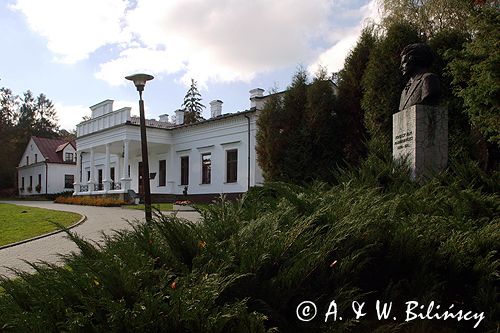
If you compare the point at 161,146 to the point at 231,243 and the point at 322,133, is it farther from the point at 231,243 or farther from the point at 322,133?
the point at 231,243

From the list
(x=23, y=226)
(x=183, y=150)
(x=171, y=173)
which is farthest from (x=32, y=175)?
(x=23, y=226)

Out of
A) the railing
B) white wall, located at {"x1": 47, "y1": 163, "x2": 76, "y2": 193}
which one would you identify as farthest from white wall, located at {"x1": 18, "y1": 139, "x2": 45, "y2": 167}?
the railing

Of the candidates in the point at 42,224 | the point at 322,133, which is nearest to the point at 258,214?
the point at 322,133

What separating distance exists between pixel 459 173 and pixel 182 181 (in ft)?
90.9

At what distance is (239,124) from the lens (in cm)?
2770

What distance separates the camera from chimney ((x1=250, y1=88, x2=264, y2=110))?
26.5m

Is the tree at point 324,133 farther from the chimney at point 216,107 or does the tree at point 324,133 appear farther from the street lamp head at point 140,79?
the chimney at point 216,107

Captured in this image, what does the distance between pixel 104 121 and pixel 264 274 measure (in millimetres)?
33840

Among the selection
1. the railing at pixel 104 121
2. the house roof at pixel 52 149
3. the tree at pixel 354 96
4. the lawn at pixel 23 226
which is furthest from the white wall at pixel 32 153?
the tree at pixel 354 96

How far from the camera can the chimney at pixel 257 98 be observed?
2653 cm

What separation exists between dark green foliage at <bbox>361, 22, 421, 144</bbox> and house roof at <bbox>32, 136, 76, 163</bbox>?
4567 centimetres

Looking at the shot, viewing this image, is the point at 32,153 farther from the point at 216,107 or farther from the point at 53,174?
the point at 216,107

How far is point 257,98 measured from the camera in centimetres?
2678
